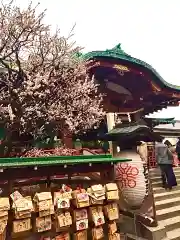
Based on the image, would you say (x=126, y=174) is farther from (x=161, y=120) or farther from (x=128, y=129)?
(x=161, y=120)

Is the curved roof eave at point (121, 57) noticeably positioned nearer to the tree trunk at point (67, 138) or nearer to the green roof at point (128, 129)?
the tree trunk at point (67, 138)

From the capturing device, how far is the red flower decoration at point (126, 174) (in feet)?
21.9

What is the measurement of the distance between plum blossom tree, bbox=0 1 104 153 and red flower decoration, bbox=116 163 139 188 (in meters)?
4.28

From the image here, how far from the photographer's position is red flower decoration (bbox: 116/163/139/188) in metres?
6.69

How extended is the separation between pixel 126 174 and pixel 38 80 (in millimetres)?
5274

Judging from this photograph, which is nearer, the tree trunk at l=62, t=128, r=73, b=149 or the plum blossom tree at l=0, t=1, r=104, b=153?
the plum blossom tree at l=0, t=1, r=104, b=153

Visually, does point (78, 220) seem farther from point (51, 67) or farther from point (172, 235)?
point (51, 67)

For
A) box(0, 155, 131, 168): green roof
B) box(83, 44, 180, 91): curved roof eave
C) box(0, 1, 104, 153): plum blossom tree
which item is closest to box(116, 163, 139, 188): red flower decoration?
box(0, 155, 131, 168): green roof

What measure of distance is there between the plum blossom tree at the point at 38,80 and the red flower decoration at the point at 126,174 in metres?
4.28

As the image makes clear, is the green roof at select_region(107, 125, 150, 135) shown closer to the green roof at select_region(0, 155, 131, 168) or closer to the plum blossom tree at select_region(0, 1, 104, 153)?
A: the green roof at select_region(0, 155, 131, 168)

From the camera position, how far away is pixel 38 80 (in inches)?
380

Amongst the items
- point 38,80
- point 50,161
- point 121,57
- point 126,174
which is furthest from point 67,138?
point 50,161

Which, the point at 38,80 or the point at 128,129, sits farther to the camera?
the point at 38,80

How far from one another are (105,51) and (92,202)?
25.6 ft
